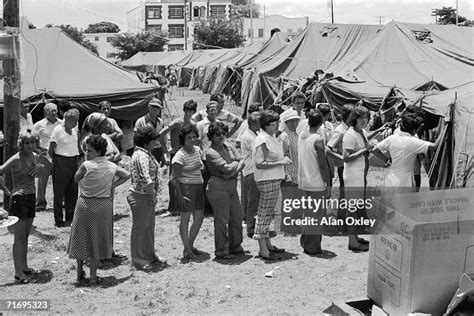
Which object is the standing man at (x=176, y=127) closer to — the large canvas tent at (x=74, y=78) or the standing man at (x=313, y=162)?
the standing man at (x=313, y=162)

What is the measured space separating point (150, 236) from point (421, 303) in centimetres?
316

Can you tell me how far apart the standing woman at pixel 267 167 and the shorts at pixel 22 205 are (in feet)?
7.56

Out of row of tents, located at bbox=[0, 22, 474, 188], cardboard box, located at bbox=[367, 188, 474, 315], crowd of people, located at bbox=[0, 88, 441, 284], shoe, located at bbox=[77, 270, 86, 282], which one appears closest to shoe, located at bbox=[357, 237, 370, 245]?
crowd of people, located at bbox=[0, 88, 441, 284]

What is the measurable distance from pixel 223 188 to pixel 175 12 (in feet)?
260

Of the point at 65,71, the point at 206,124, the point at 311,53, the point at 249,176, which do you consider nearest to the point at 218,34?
the point at 311,53

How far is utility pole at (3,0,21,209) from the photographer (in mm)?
7520

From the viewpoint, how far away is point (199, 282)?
18.8ft

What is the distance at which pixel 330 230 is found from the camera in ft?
24.0

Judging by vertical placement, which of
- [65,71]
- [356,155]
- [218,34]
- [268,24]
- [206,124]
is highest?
[268,24]

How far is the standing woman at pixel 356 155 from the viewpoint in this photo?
643cm

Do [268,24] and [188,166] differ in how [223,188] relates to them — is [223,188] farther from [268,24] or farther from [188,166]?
[268,24]

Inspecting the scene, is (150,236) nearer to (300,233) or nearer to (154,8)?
(300,233)

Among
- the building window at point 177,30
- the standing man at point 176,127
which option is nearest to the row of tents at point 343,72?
the standing man at point 176,127

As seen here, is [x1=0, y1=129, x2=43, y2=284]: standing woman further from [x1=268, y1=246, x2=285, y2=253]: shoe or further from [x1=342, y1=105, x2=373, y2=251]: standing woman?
[x1=342, y1=105, x2=373, y2=251]: standing woman
